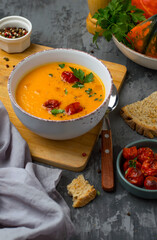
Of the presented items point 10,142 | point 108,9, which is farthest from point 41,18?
point 10,142

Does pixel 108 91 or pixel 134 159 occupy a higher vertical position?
pixel 108 91

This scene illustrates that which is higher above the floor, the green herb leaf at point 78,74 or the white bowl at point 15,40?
the green herb leaf at point 78,74

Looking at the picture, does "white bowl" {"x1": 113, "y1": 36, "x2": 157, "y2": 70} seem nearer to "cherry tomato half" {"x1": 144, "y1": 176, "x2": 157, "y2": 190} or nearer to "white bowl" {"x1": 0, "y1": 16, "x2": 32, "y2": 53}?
"white bowl" {"x1": 0, "y1": 16, "x2": 32, "y2": 53}

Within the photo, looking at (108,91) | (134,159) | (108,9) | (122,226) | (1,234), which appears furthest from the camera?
(108,9)

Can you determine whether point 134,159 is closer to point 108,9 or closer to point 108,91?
point 108,91

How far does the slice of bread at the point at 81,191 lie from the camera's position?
271 centimetres

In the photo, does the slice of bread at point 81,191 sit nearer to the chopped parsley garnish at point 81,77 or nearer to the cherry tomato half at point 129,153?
the cherry tomato half at point 129,153

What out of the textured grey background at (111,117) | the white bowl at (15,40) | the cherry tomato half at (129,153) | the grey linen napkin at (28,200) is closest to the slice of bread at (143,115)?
the textured grey background at (111,117)

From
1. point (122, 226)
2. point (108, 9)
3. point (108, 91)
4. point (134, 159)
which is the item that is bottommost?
point (122, 226)

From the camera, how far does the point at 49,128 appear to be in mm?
2799

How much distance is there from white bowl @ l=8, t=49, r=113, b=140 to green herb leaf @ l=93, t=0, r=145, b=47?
45 cm

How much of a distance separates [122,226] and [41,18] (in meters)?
2.74

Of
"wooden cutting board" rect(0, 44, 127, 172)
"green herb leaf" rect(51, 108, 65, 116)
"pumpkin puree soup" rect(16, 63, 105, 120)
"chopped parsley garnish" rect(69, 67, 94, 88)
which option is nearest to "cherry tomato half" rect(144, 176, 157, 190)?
"wooden cutting board" rect(0, 44, 127, 172)

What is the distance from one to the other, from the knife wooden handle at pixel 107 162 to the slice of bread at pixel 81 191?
4.5 inches
